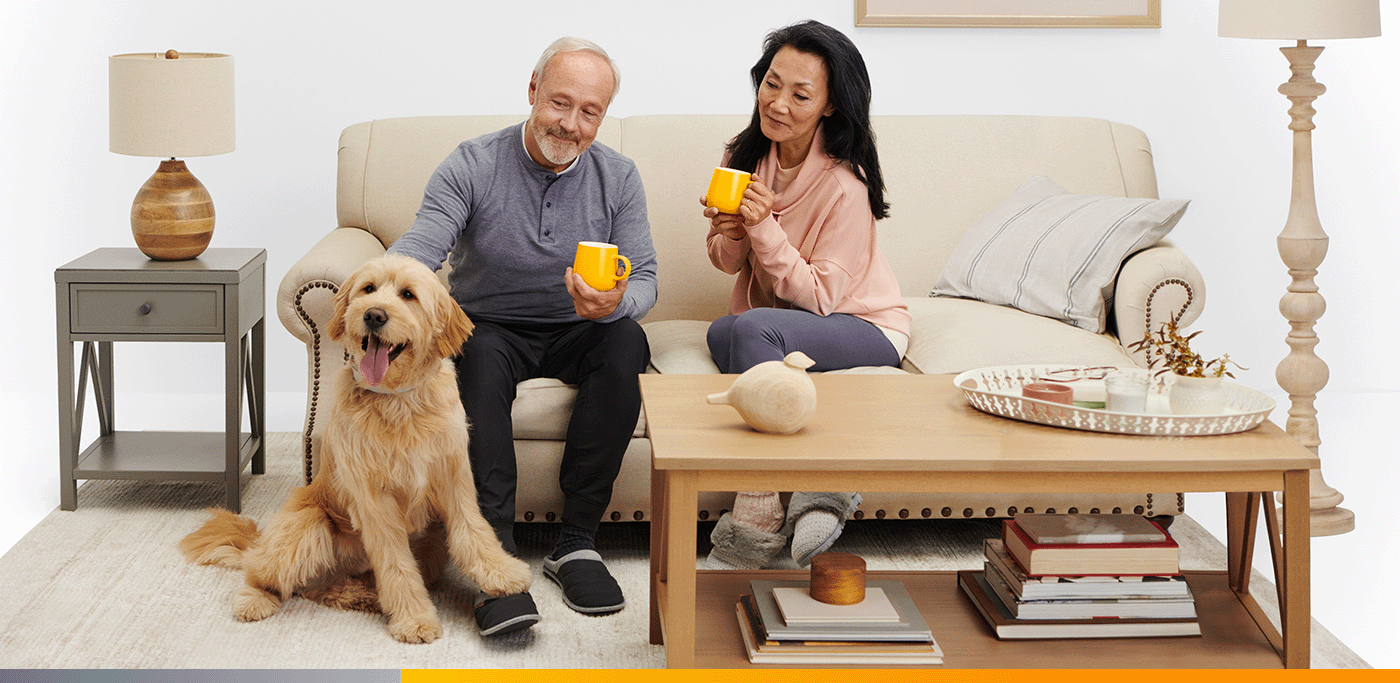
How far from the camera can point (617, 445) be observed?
2.37 m

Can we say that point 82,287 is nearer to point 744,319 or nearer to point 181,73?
point 181,73

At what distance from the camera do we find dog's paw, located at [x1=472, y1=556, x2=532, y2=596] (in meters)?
2.08

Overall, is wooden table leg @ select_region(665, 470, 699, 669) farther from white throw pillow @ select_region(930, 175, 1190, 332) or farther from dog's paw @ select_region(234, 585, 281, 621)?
white throw pillow @ select_region(930, 175, 1190, 332)

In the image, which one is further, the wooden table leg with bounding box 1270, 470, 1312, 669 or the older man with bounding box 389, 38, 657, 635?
the older man with bounding box 389, 38, 657, 635

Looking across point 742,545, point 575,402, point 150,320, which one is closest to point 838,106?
point 575,402

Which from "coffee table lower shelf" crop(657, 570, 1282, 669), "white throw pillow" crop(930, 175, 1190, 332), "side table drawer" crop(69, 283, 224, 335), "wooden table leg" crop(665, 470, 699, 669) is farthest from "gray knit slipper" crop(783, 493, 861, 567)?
"side table drawer" crop(69, 283, 224, 335)

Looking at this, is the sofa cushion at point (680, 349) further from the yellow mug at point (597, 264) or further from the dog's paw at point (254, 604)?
the dog's paw at point (254, 604)

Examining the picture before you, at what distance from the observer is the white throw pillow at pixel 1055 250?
2828 mm

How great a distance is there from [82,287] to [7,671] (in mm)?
1040

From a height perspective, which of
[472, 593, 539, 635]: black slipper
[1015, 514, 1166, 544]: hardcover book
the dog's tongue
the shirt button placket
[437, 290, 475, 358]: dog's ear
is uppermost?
the shirt button placket

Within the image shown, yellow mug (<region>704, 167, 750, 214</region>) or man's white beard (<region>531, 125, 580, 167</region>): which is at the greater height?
man's white beard (<region>531, 125, 580, 167</region>)

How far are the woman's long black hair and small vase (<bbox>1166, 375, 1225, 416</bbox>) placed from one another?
0.97m

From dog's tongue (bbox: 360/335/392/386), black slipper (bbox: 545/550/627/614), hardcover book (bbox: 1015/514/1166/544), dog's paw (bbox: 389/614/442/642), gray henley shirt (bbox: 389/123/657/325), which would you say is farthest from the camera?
gray henley shirt (bbox: 389/123/657/325)

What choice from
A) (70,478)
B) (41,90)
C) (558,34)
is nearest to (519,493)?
(70,478)
